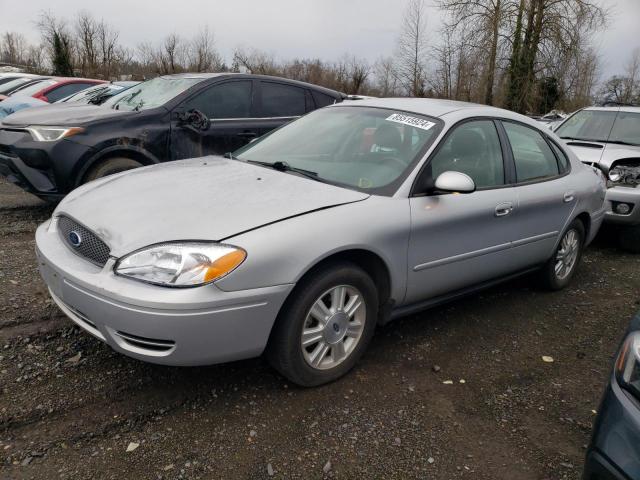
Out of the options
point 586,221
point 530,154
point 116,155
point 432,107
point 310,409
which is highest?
point 432,107

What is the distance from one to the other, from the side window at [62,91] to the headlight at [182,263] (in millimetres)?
8555

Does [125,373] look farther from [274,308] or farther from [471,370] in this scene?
[471,370]

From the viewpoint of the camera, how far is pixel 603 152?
6.57 meters

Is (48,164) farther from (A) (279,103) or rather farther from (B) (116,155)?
(A) (279,103)

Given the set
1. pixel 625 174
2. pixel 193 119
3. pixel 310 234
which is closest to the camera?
pixel 310 234

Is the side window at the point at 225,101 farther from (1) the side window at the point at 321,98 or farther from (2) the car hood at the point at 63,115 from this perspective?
(1) the side window at the point at 321,98

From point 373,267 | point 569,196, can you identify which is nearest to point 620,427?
point 373,267

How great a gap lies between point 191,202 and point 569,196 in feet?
10.2

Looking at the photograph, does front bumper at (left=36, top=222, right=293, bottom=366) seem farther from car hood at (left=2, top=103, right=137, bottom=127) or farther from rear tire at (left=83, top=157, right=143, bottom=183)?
car hood at (left=2, top=103, right=137, bottom=127)

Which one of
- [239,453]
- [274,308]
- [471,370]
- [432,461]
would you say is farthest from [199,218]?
[471,370]

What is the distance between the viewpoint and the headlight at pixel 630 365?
1710mm

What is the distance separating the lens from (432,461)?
243 cm

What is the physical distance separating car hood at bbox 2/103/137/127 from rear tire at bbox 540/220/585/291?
4309 mm

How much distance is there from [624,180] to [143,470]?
6.07m
